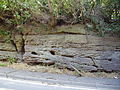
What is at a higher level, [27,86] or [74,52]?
[74,52]

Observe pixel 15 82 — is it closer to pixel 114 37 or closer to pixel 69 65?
pixel 69 65

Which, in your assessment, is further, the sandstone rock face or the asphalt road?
the sandstone rock face

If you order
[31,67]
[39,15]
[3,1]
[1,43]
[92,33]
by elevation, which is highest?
[3,1]

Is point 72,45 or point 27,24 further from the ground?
point 27,24

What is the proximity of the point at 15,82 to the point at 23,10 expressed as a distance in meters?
3.62

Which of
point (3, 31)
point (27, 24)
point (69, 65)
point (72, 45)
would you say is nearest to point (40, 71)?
point (69, 65)

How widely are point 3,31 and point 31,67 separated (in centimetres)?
240

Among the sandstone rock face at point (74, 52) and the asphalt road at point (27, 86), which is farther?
the sandstone rock face at point (74, 52)

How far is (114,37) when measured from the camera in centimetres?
717

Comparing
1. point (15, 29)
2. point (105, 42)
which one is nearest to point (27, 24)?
point (15, 29)

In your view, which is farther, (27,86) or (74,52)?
(74,52)

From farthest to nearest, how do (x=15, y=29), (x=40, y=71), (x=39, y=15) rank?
(x=15, y=29)
(x=39, y=15)
(x=40, y=71)

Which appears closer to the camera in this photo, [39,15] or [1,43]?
[39,15]

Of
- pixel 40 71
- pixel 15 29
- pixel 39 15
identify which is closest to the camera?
pixel 40 71
